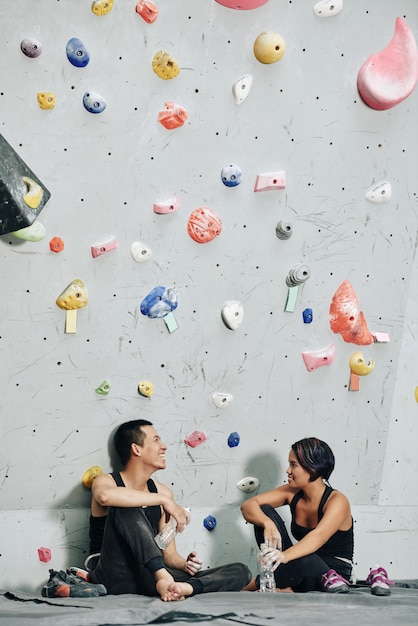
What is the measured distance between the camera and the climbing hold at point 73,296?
326 centimetres

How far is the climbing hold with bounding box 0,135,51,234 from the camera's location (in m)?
2.96

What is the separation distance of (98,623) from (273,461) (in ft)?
4.21

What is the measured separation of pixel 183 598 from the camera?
296 centimetres

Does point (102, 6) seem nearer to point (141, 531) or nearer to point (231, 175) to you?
point (231, 175)

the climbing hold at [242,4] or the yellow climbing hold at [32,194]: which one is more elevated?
the climbing hold at [242,4]

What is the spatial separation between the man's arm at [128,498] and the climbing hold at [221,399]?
1.37 ft

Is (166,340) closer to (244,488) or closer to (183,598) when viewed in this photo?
(244,488)

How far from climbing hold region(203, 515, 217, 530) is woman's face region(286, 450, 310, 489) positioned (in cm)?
42

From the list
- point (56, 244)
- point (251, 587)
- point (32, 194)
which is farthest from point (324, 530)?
point (32, 194)

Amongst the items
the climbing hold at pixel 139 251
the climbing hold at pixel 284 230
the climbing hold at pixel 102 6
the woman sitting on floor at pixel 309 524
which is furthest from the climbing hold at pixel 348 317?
the climbing hold at pixel 102 6

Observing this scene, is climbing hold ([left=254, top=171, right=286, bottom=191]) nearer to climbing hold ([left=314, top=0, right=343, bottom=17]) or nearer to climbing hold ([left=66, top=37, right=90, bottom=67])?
climbing hold ([left=314, top=0, right=343, bottom=17])

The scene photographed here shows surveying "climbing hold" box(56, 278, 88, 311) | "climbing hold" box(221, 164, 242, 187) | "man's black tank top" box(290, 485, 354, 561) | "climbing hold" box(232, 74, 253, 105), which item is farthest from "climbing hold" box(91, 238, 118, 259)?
"man's black tank top" box(290, 485, 354, 561)

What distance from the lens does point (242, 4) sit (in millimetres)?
3170

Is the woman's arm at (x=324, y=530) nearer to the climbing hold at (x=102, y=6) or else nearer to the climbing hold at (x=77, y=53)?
the climbing hold at (x=77, y=53)
